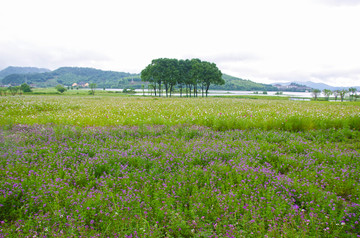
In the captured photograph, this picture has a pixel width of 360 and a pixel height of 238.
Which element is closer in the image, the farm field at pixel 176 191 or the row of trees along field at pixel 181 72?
the farm field at pixel 176 191

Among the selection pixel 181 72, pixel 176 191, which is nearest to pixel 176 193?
pixel 176 191

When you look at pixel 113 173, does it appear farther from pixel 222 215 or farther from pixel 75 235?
pixel 222 215

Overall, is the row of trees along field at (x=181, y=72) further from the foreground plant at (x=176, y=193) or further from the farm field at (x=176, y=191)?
the foreground plant at (x=176, y=193)

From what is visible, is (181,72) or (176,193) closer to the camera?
(176,193)

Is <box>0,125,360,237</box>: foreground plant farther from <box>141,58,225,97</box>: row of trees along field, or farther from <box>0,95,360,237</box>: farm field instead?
<box>141,58,225,97</box>: row of trees along field

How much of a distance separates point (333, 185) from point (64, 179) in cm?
746

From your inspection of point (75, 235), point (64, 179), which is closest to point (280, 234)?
point (75, 235)

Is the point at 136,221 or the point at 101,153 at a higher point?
the point at 101,153

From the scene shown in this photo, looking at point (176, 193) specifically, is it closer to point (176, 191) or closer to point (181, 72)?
point (176, 191)

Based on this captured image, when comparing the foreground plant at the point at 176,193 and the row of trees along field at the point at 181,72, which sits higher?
the row of trees along field at the point at 181,72

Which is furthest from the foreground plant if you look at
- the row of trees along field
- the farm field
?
the row of trees along field

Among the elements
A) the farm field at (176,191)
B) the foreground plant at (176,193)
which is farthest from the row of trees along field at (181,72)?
the foreground plant at (176,193)

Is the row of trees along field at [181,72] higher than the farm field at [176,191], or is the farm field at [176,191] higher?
the row of trees along field at [181,72]

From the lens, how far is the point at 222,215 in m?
4.11
